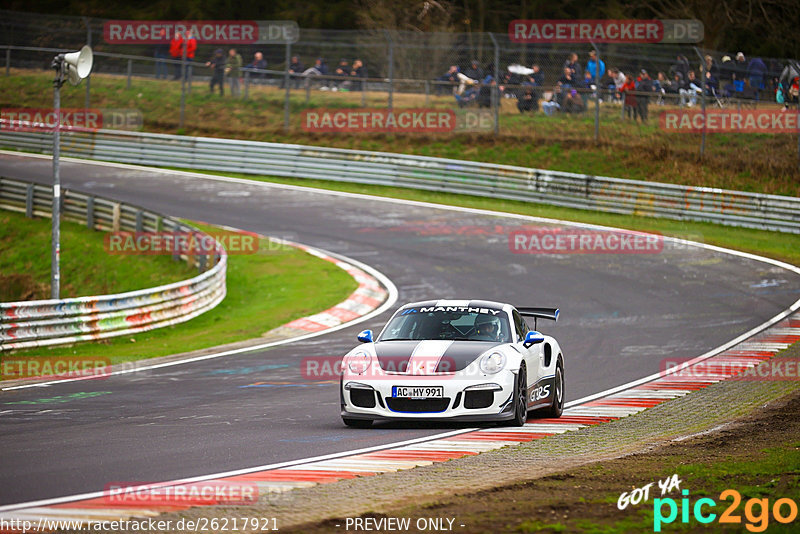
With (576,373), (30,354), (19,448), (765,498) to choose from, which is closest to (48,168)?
(30,354)

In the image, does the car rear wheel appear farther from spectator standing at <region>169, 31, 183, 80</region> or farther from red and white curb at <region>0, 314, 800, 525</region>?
spectator standing at <region>169, 31, 183, 80</region>

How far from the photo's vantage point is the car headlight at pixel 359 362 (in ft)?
33.7

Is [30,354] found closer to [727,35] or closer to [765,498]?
[765,498]

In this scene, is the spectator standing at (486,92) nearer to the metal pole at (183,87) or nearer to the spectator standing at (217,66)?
the spectator standing at (217,66)

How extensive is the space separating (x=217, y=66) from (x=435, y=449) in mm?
29249

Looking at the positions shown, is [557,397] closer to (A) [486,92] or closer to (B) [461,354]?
(B) [461,354]

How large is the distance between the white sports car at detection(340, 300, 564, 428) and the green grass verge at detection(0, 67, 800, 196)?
21521 millimetres

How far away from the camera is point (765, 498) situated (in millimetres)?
6336

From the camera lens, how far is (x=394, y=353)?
1043 cm

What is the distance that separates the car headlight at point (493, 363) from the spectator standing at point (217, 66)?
91.5 feet

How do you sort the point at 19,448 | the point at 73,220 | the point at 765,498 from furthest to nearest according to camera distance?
the point at 73,220
the point at 19,448
the point at 765,498

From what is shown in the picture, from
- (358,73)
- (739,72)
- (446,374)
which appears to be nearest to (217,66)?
(358,73)

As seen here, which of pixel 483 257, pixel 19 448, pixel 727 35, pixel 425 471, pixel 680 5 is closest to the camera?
pixel 425 471

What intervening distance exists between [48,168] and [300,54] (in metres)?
9.22
